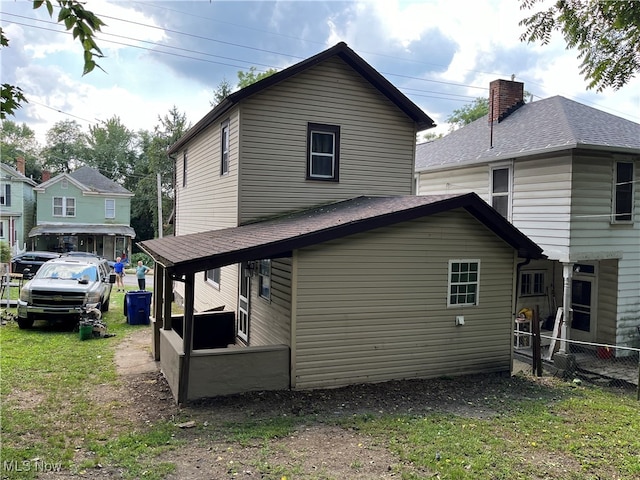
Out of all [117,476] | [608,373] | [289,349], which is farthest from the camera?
[608,373]

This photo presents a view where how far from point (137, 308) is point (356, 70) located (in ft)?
32.9

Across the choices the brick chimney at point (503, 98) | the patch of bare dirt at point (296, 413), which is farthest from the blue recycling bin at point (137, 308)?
the brick chimney at point (503, 98)

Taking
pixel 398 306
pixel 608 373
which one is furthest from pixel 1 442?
pixel 608 373

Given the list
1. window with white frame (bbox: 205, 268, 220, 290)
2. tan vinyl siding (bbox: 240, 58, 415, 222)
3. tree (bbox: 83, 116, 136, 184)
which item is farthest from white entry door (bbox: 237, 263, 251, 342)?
tree (bbox: 83, 116, 136, 184)

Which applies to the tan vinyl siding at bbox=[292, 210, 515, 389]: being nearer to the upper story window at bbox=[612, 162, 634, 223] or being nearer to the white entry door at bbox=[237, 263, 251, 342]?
the white entry door at bbox=[237, 263, 251, 342]

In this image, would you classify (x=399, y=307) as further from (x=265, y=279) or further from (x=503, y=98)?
(x=503, y=98)

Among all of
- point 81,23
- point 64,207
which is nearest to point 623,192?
point 81,23

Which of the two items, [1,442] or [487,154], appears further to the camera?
[487,154]

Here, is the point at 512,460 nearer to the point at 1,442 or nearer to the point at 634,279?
the point at 1,442

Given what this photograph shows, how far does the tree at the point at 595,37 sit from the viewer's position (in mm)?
7801

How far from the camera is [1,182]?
117 feet

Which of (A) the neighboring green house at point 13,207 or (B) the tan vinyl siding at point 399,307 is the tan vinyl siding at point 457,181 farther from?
(A) the neighboring green house at point 13,207

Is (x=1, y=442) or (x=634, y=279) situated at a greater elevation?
(x=634, y=279)

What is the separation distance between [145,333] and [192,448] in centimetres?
894
